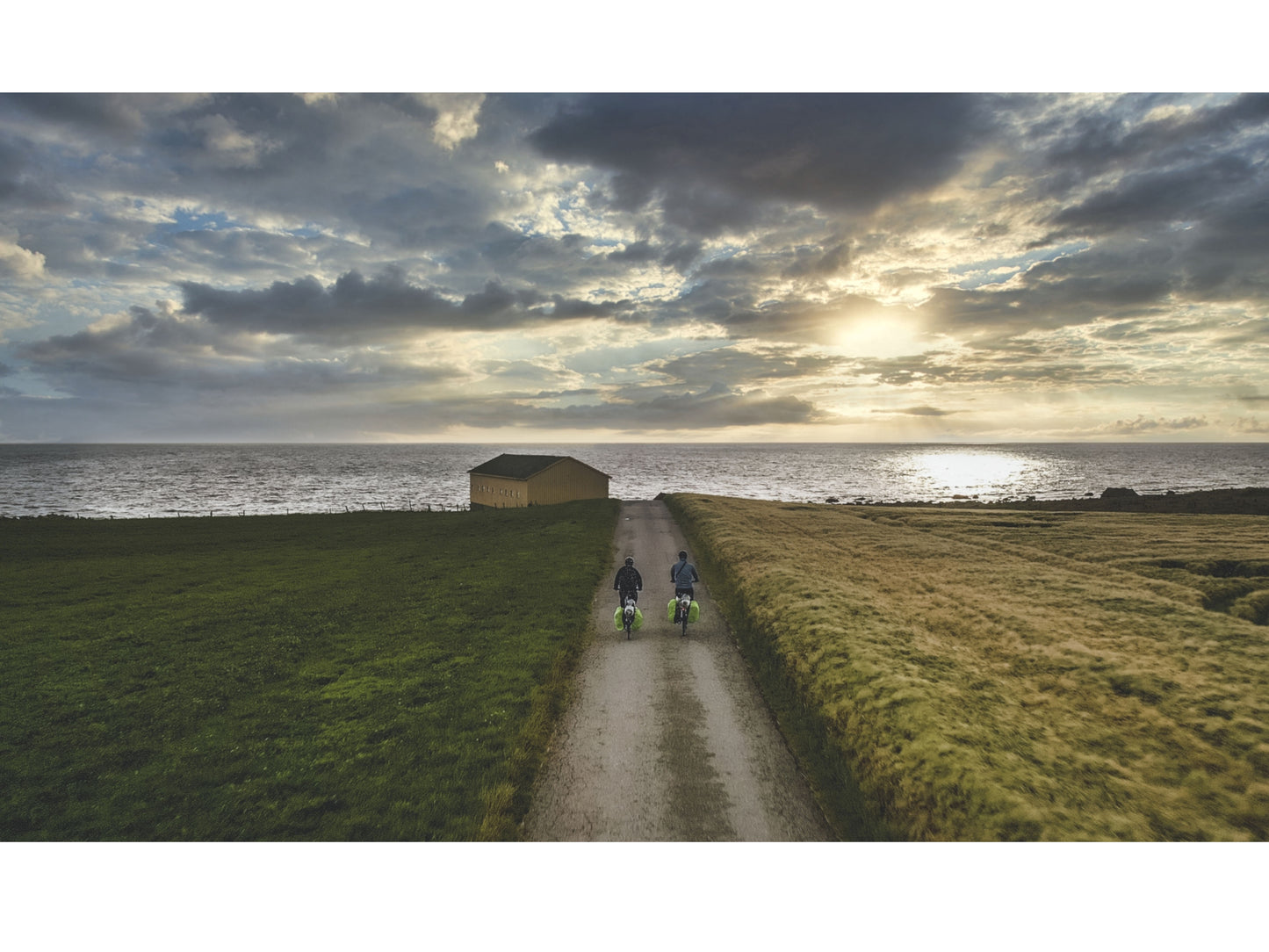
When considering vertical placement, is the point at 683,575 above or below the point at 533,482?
below

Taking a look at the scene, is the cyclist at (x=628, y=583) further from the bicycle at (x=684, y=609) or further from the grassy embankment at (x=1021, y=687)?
the grassy embankment at (x=1021, y=687)

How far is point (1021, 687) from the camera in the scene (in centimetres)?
1328

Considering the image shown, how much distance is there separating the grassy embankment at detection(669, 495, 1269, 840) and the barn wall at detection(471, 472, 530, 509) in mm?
36315

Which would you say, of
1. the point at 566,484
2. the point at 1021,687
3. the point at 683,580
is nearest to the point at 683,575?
the point at 683,580

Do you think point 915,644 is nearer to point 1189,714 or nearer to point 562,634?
point 1189,714

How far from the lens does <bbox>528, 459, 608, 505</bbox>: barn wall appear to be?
196 feet

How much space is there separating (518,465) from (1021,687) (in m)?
56.4

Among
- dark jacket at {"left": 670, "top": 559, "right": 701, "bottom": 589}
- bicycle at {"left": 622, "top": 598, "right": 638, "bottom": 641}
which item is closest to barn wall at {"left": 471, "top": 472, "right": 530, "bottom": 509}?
dark jacket at {"left": 670, "top": 559, "right": 701, "bottom": 589}

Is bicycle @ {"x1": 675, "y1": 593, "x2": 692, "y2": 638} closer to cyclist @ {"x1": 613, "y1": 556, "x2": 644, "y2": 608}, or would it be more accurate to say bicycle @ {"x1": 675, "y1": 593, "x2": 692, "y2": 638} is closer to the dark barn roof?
cyclist @ {"x1": 613, "y1": 556, "x2": 644, "y2": 608}

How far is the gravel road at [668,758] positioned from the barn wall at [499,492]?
145 feet

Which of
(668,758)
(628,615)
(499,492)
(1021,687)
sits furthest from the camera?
(499,492)

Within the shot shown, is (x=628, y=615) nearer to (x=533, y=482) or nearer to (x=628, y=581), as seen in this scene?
(x=628, y=581)

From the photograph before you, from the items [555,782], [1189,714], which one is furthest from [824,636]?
[555,782]

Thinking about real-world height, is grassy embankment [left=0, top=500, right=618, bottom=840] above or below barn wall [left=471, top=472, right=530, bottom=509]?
below
